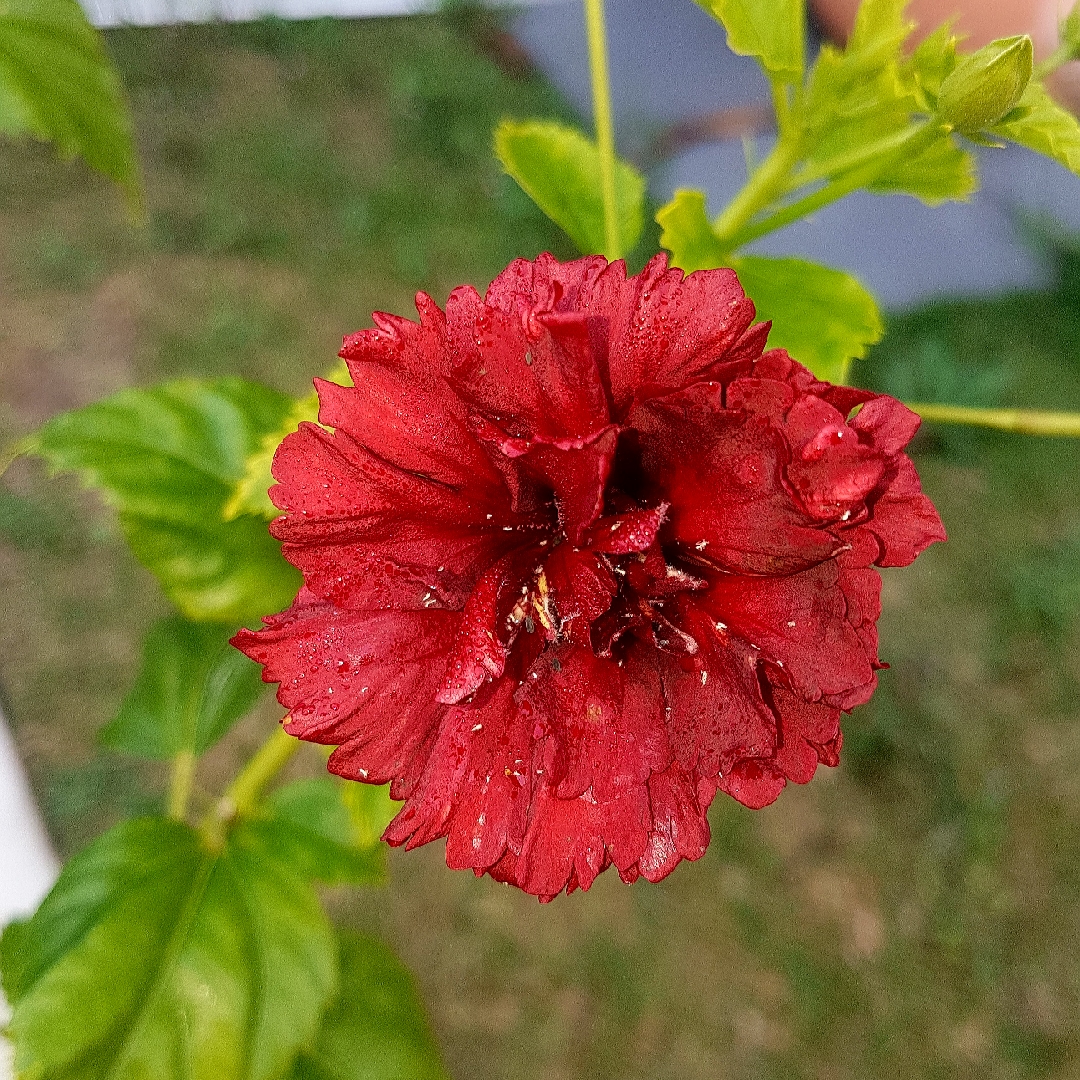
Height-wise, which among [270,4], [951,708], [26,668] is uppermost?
[270,4]

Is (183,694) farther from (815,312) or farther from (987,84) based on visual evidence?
(987,84)

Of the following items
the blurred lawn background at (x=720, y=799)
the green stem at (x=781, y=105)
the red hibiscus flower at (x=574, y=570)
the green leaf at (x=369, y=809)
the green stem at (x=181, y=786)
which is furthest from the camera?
the blurred lawn background at (x=720, y=799)

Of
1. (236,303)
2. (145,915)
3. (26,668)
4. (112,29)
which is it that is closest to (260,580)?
(145,915)

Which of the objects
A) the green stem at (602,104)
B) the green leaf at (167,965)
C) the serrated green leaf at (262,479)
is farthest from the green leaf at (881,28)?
the green leaf at (167,965)

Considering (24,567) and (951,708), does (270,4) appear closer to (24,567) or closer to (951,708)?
(24,567)

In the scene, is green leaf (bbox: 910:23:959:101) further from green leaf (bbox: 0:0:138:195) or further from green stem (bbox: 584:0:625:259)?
green leaf (bbox: 0:0:138:195)

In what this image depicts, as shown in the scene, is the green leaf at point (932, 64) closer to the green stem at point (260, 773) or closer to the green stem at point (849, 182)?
the green stem at point (849, 182)

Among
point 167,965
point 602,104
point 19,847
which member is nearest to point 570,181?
point 602,104
